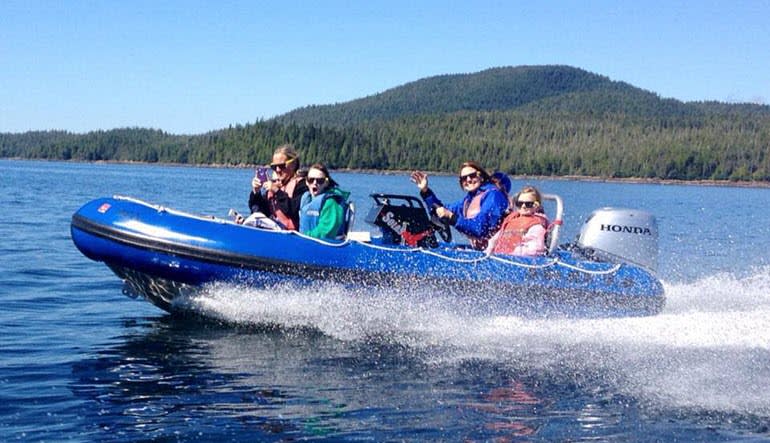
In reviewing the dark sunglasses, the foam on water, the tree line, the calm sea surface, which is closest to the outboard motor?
the foam on water

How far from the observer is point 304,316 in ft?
29.4

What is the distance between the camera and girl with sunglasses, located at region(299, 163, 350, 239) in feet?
29.4

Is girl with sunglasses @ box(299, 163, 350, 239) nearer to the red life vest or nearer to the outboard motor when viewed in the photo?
the red life vest

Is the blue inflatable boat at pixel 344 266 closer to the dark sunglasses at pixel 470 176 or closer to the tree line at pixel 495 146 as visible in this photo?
the dark sunglasses at pixel 470 176

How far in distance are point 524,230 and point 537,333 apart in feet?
3.57

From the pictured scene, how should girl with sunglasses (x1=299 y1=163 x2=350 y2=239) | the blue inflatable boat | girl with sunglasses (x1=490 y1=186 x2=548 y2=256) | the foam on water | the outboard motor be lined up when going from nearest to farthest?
1. the foam on water
2. the blue inflatable boat
3. girl with sunglasses (x1=299 y1=163 x2=350 y2=239)
4. girl with sunglasses (x1=490 y1=186 x2=548 y2=256)
5. the outboard motor

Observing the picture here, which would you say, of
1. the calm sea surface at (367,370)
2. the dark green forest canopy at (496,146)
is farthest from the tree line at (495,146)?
the calm sea surface at (367,370)

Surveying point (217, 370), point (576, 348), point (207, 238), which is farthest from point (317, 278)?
point (576, 348)

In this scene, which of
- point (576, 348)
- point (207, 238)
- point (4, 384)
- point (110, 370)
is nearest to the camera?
point (4, 384)

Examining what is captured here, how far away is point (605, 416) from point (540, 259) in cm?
279

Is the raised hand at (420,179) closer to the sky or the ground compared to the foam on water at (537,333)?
closer to the sky

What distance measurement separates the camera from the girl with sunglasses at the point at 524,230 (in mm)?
9062

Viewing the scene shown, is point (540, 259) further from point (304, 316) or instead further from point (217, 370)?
point (217, 370)

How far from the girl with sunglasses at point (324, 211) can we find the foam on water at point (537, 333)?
0.57m
